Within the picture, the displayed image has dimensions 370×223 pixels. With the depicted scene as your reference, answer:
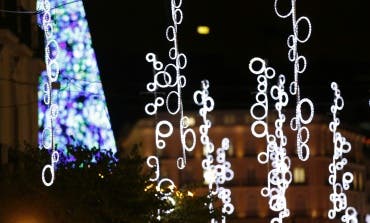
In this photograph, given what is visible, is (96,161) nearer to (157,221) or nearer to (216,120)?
(157,221)

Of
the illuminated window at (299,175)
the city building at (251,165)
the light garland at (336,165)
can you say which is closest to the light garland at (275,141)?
the light garland at (336,165)

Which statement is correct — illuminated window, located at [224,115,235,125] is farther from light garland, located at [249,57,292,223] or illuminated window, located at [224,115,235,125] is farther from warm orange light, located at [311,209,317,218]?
light garland, located at [249,57,292,223]

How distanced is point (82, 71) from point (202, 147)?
47.3 m

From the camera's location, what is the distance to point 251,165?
264 ft

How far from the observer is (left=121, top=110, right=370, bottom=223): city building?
7969 cm

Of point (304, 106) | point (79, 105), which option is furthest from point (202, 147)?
point (79, 105)

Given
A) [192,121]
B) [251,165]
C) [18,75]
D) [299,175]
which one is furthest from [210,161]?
[299,175]

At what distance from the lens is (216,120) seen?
81750 mm

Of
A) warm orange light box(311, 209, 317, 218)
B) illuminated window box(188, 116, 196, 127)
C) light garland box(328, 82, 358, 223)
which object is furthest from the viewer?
warm orange light box(311, 209, 317, 218)

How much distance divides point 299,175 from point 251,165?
132 inches

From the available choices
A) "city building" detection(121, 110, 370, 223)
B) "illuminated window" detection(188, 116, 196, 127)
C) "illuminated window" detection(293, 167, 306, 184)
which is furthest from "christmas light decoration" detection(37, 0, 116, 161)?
"illuminated window" detection(293, 167, 306, 184)

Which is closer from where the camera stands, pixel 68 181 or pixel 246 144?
pixel 68 181

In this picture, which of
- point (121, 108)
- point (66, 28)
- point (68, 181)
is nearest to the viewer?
point (68, 181)

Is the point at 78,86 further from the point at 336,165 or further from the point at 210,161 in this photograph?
the point at 336,165
